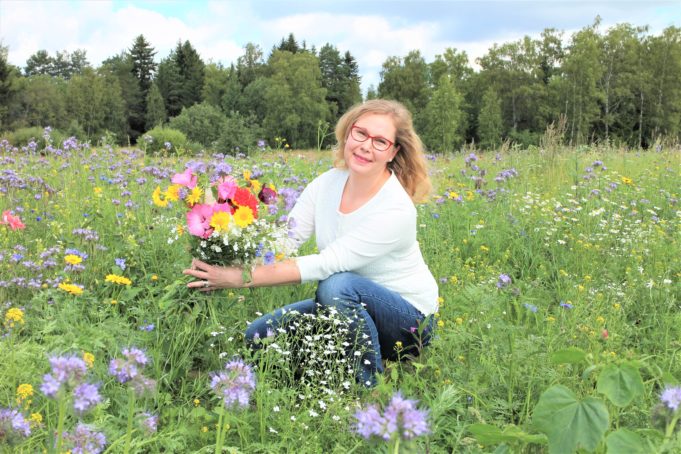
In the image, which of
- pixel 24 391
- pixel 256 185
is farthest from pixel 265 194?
pixel 24 391

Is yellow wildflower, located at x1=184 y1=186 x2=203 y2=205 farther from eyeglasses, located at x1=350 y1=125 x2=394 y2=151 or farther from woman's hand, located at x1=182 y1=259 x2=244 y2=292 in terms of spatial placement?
eyeglasses, located at x1=350 y1=125 x2=394 y2=151

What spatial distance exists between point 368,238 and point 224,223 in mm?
701

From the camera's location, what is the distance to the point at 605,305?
11.0 feet

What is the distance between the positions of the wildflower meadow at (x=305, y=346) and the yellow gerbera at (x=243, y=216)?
80 millimetres

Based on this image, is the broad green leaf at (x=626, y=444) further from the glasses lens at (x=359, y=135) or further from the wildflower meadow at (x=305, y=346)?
the glasses lens at (x=359, y=135)

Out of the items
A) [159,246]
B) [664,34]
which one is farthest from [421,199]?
[664,34]

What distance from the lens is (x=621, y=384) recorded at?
137 centimetres

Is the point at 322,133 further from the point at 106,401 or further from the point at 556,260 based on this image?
the point at 106,401

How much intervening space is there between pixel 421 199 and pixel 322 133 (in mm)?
1857

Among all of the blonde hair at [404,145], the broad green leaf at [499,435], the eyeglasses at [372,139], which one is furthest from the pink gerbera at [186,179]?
the broad green leaf at [499,435]

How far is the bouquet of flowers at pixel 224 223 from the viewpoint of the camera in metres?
2.40

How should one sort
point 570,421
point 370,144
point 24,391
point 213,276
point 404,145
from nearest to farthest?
point 570,421 → point 24,391 → point 213,276 → point 370,144 → point 404,145

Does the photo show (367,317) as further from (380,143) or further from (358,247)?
(380,143)

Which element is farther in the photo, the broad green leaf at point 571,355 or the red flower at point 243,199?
the red flower at point 243,199
